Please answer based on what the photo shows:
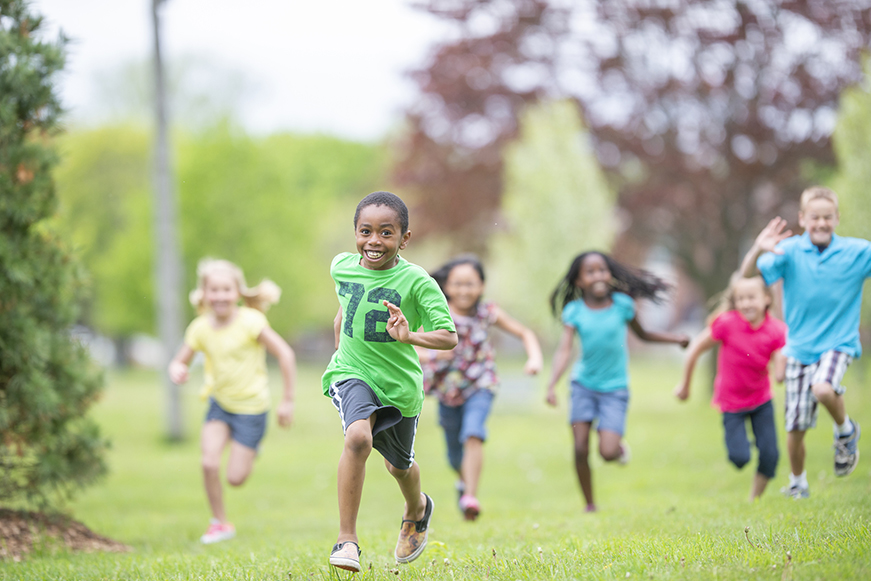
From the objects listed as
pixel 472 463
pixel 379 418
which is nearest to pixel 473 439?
pixel 472 463

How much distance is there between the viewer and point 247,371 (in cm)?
719

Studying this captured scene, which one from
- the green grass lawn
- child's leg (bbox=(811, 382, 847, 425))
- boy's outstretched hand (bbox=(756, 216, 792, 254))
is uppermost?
boy's outstretched hand (bbox=(756, 216, 792, 254))

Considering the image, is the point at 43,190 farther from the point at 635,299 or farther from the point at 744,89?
the point at 744,89

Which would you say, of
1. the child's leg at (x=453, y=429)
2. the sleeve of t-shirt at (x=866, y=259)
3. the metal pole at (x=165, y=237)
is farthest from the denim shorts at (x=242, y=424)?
the metal pole at (x=165, y=237)

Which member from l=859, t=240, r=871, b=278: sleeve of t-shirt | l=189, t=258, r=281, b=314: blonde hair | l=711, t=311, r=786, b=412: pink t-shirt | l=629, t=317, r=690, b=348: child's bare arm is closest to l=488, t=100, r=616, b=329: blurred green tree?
l=629, t=317, r=690, b=348: child's bare arm

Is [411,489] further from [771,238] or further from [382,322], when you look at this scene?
[771,238]

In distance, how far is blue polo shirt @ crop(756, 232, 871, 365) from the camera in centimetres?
593

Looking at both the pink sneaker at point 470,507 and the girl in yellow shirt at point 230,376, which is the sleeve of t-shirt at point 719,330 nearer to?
the pink sneaker at point 470,507

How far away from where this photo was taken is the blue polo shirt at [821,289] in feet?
19.4

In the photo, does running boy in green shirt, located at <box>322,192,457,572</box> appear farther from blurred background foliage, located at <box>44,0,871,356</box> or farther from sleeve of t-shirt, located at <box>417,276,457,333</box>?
blurred background foliage, located at <box>44,0,871,356</box>

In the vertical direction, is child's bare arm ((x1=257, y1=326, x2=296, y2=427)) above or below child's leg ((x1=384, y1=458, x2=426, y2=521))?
above

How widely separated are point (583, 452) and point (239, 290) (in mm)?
3283

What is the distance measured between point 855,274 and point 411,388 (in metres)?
A: 3.40

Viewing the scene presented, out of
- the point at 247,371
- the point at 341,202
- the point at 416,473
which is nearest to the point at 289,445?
the point at 247,371
